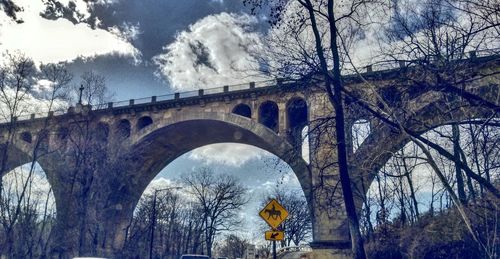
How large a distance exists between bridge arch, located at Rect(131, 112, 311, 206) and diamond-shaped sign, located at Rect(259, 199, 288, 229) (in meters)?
18.2

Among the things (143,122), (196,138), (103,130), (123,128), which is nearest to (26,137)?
(103,130)

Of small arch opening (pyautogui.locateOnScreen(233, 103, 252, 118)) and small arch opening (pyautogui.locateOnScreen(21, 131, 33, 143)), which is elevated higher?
small arch opening (pyautogui.locateOnScreen(233, 103, 252, 118))

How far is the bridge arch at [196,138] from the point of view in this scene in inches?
1155

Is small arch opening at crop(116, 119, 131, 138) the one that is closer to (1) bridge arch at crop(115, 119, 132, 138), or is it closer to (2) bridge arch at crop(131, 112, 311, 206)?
(1) bridge arch at crop(115, 119, 132, 138)

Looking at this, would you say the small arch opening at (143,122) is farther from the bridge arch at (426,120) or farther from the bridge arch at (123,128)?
the bridge arch at (426,120)

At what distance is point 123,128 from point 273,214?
28.7m

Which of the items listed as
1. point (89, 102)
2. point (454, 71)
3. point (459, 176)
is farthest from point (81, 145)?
point (454, 71)

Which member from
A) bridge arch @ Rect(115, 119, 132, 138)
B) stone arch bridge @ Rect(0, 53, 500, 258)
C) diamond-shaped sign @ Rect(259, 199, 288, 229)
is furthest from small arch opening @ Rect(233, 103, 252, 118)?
diamond-shaped sign @ Rect(259, 199, 288, 229)

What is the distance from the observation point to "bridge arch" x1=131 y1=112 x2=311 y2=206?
1155 inches

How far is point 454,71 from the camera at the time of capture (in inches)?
287

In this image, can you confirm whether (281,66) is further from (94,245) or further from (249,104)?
(94,245)

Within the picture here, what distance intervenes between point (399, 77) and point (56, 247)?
2725 centimetres

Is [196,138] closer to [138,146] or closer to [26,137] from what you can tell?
[138,146]

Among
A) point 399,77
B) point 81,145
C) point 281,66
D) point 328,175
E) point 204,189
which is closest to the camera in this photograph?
point 399,77
